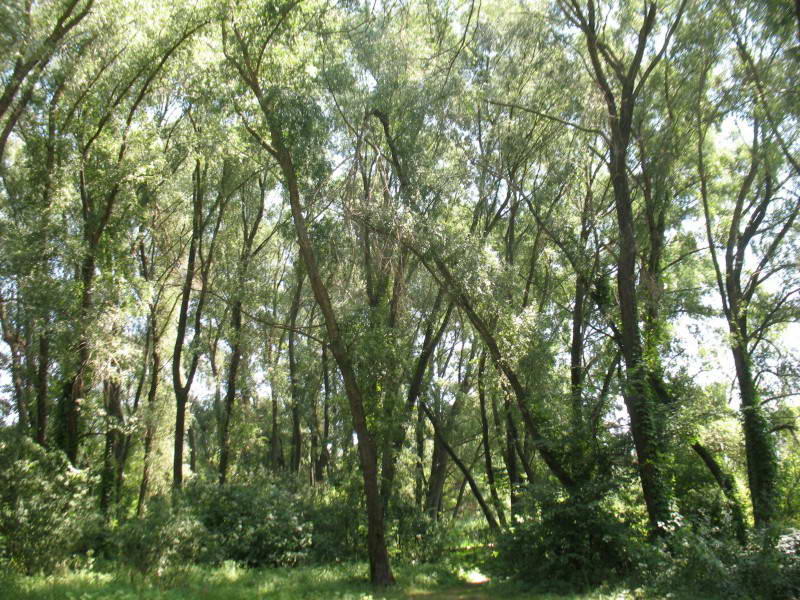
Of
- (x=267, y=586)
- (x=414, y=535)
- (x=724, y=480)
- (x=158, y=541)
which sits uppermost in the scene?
(x=724, y=480)

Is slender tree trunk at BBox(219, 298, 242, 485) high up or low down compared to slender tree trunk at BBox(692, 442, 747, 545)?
up

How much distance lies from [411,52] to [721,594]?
11.8 metres

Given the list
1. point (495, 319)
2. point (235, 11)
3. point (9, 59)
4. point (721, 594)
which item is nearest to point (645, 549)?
point (721, 594)

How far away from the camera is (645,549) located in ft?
36.4

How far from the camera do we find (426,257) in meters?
13.9

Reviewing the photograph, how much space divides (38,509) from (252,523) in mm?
6099

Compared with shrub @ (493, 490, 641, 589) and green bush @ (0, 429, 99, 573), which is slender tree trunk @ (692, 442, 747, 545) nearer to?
shrub @ (493, 490, 641, 589)

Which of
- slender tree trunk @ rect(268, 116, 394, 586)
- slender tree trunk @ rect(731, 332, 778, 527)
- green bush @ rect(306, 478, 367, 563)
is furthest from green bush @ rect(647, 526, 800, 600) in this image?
green bush @ rect(306, 478, 367, 563)

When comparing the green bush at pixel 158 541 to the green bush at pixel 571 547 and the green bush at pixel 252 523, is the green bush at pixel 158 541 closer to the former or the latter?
the green bush at pixel 252 523

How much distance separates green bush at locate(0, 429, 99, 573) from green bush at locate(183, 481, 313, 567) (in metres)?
3.51

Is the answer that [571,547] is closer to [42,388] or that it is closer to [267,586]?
[267,586]

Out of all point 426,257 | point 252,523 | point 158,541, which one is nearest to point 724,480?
point 426,257

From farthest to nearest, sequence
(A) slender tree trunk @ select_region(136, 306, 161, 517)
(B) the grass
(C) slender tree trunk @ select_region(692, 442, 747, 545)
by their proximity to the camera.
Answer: (A) slender tree trunk @ select_region(136, 306, 161, 517) < (C) slender tree trunk @ select_region(692, 442, 747, 545) < (B) the grass

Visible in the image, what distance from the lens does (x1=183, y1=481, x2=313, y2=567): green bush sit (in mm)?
14469
